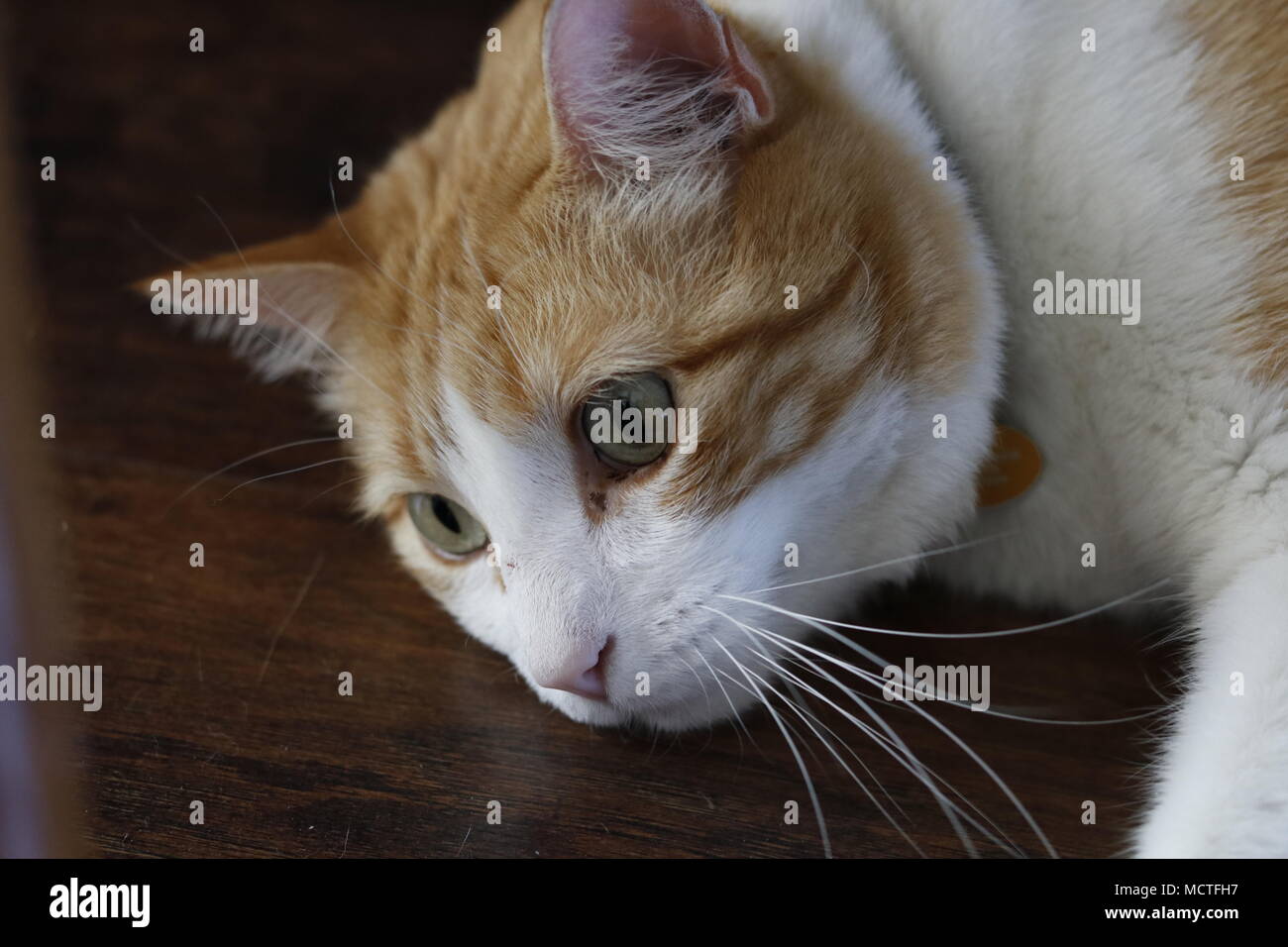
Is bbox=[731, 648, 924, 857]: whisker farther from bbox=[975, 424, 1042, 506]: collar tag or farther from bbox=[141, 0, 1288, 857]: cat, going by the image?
bbox=[975, 424, 1042, 506]: collar tag

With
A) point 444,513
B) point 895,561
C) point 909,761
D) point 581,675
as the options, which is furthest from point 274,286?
point 909,761

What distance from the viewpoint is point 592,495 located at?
100 cm

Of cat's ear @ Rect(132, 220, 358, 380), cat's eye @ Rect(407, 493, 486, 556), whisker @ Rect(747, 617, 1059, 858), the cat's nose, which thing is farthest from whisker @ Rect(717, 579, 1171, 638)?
cat's ear @ Rect(132, 220, 358, 380)

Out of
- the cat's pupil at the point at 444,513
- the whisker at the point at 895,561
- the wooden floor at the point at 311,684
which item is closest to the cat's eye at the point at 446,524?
the cat's pupil at the point at 444,513

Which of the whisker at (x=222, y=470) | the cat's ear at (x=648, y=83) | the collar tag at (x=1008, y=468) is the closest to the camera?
the cat's ear at (x=648, y=83)

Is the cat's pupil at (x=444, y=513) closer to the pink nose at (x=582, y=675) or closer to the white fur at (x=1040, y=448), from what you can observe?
the white fur at (x=1040, y=448)

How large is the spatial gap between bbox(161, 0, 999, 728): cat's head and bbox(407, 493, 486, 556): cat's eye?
0.16 feet

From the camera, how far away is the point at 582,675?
0.98m

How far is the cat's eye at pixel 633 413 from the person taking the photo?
986 millimetres

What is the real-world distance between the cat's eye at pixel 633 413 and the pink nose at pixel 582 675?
17cm

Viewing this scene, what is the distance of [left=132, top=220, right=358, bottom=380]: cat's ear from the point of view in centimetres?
119

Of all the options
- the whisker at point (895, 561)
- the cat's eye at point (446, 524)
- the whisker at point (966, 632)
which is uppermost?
the cat's eye at point (446, 524)

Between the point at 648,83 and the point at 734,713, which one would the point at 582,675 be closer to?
the point at 734,713

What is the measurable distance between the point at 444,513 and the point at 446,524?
11 millimetres
